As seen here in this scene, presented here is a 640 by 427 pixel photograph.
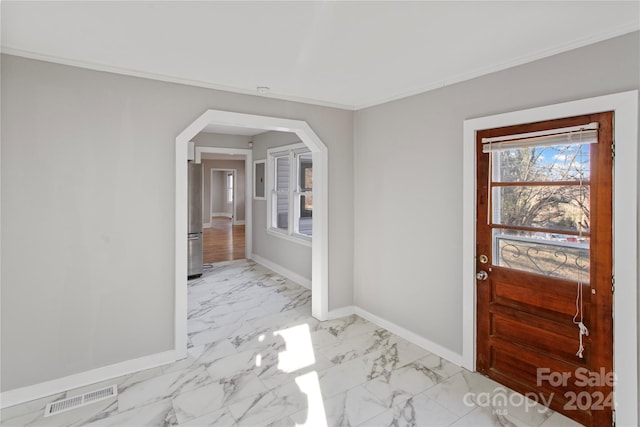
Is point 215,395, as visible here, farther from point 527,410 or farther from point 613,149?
point 613,149

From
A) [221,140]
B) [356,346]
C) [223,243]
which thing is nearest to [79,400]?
→ [356,346]

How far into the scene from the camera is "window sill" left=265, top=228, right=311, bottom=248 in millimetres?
5295

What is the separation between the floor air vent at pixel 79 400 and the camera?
7.75ft

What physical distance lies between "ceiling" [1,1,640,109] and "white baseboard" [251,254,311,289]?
3230 mm

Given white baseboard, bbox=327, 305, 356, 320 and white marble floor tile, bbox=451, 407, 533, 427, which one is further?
white baseboard, bbox=327, 305, 356, 320

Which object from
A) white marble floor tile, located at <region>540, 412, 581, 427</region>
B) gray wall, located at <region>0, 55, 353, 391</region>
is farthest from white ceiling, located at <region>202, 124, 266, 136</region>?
white marble floor tile, located at <region>540, 412, 581, 427</region>

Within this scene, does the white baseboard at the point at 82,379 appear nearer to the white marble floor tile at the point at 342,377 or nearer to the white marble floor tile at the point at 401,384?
the white marble floor tile at the point at 342,377

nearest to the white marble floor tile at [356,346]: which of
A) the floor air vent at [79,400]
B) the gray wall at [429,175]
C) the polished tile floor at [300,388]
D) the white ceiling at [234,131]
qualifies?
the polished tile floor at [300,388]

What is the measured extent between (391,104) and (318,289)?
2211 millimetres

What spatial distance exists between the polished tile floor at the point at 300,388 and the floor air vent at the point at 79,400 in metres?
0.05

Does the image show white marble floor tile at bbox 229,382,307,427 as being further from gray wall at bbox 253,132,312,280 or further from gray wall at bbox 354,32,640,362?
gray wall at bbox 253,132,312,280

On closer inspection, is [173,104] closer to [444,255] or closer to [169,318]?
[169,318]

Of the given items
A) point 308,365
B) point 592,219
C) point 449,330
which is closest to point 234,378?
point 308,365

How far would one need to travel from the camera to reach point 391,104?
3.54 metres
